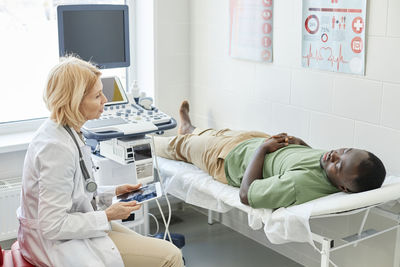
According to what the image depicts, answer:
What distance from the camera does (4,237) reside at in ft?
10.0

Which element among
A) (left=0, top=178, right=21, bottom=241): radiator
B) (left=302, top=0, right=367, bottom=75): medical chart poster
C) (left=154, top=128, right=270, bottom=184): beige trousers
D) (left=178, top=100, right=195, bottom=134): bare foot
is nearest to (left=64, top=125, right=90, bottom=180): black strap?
(left=154, top=128, right=270, bottom=184): beige trousers

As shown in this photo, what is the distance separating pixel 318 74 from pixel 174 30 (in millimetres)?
1170

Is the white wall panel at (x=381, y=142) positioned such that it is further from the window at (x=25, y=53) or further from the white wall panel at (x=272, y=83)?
the window at (x=25, y=53)

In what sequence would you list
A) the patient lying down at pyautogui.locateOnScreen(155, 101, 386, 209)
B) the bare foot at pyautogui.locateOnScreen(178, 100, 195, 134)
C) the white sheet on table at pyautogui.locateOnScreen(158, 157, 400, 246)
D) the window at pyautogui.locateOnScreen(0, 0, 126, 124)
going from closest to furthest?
the white sheet on table at pyautogui.locateOnScreen(158, 157, 400, 246) < the patient lying down at pyautogui.locateOnScreen(155, 101, 386, 209) < the window at pyautogui.locateOnScreen(0, 0, 126, 124) < the bare foot at pyautogui.locateOnScreen(178, 100, 195, 134)

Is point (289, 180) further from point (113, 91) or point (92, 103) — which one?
point (113, 91)

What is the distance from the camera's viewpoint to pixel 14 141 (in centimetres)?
317

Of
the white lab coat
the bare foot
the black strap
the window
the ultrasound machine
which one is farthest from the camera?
the bare foot

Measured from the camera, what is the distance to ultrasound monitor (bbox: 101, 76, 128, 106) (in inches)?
114

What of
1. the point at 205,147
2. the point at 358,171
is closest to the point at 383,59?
the point at 358,171

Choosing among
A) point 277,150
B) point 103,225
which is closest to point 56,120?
point 103,225

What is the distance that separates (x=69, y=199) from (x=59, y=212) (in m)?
0.06

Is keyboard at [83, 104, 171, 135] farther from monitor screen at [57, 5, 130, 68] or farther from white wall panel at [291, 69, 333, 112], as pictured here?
white wall panel at [291, 69, 333, 112]

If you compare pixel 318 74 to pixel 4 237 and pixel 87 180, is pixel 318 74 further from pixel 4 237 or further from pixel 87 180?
pixel 4 237

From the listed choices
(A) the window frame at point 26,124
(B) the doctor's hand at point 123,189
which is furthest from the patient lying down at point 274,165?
(A) the window frame at point 26,124
